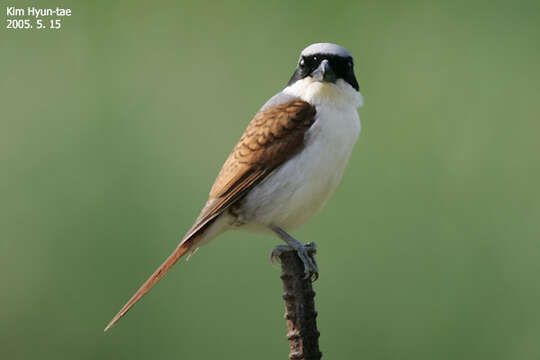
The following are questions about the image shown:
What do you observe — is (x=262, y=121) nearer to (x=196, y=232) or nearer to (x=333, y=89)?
(x=333, y=89)

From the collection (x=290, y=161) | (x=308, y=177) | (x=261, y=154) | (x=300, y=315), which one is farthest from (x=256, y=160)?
(x=300, y=315)

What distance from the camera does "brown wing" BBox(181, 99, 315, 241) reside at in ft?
13.6

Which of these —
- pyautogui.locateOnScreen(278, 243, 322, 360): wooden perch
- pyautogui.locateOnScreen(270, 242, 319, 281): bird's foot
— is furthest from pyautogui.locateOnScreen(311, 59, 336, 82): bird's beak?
pyautogui.locateOnScreen(278, 243, 322, 360): wooden perch

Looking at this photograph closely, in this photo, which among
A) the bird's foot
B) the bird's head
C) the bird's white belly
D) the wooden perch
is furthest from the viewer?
the bird's head

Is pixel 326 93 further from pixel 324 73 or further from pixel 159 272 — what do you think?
pixel 159 272

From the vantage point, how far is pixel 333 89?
429cm

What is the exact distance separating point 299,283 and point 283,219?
34.4 inches

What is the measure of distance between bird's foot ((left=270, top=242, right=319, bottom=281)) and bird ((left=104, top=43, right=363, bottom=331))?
3 centimetres

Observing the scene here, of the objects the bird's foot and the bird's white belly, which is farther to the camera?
the bird's white belly

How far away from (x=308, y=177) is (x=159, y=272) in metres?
1.07

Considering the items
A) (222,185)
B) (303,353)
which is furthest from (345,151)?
(303,353)

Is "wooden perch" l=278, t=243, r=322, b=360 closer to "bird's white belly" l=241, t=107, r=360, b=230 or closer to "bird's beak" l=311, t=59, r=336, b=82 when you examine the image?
"bird's white belly" l=241, t=107, r=360, b=230

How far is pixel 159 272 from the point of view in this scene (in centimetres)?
406

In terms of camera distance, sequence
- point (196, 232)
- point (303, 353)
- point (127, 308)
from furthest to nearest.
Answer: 1. point (196, 232)
2. point (127, 308)
3. point (303, 353)
